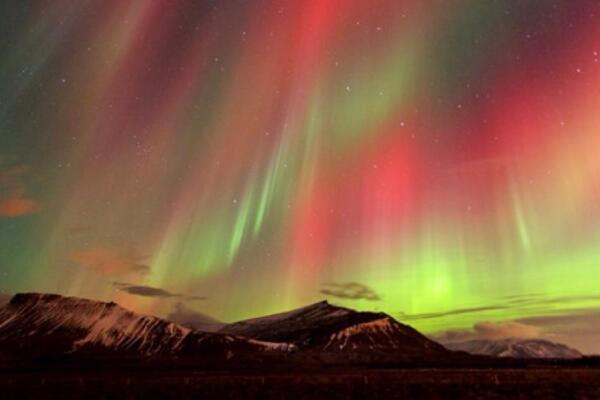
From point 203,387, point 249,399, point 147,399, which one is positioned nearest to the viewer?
point 147,399

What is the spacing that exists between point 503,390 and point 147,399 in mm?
82391

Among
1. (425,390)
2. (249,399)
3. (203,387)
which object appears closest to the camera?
(249,399)

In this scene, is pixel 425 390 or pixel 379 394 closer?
pixel 379 394

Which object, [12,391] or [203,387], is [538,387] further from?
[12,391]

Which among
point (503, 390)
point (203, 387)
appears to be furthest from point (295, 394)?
point (503, 390)

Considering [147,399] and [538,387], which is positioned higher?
[538,387]

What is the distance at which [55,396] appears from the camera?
13400 centimetres

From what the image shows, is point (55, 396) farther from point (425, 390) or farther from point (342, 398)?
point (425, 390)

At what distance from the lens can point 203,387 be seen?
156 m

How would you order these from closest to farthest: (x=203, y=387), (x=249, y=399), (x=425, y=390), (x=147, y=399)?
(x=147, y=399) < (x=249, y=399) < (x=425, y=390) < (x=203, y=387)

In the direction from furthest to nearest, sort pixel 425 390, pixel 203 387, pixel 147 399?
pixel 203 387 → pixel 425 390 → pixel 147 399

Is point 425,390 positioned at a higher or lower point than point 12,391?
higher

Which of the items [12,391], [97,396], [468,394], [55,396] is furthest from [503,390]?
[12,391]

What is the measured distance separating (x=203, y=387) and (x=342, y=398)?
148ft
